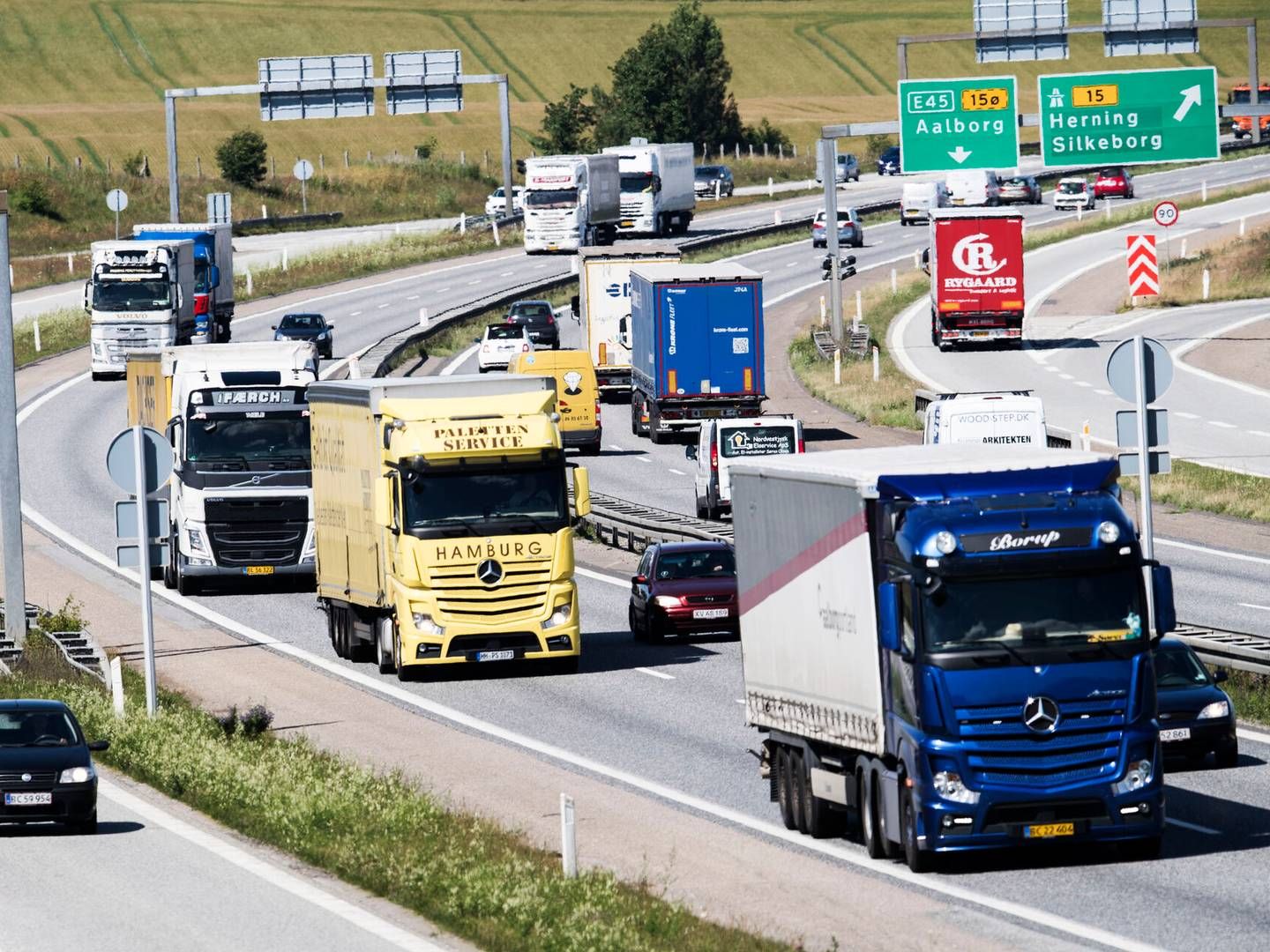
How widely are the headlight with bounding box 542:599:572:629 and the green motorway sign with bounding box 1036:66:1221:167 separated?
32352 millimetres

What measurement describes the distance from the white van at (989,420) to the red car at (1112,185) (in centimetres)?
6917

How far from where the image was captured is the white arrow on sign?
191 ft

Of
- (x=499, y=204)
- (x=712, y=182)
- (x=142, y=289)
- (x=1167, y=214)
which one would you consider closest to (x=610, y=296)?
(x=142, y=289)

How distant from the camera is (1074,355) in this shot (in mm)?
68562

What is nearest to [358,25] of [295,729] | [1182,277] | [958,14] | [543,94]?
[543,94]

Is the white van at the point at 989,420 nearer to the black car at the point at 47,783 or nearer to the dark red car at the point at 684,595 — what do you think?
the dark red car at the point at 684,595

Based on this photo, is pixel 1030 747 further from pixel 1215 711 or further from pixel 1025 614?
pixel 1215 711

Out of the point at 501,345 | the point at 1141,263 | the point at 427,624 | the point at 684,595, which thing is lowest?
the point at 684,595

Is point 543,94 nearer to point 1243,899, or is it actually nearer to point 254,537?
point 254,537

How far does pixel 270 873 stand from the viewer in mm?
18828

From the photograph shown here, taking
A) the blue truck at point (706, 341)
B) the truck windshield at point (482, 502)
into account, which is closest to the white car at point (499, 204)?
the blue truck at point (706, 341)

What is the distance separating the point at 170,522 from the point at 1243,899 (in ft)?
87.5

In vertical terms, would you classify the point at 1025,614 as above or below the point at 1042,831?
above

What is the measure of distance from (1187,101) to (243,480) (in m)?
30.7
